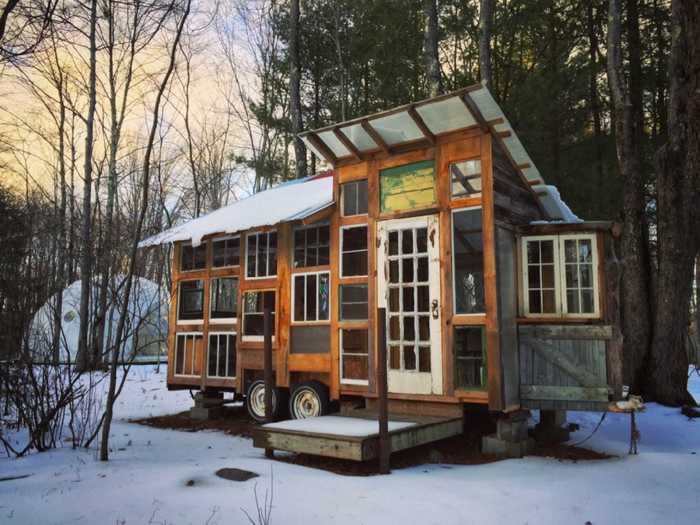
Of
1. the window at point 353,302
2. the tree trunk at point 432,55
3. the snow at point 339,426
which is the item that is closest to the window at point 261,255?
the window at point 353,302

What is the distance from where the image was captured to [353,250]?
8.47 meters

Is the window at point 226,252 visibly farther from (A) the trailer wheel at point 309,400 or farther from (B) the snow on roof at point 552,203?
(B) the snow on roof at point 552,203

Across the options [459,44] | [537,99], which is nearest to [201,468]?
[537,99]

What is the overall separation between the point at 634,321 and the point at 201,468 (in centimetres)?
812

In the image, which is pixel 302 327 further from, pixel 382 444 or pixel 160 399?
pixel 160 399

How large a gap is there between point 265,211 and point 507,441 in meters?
5.25

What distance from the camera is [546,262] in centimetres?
768

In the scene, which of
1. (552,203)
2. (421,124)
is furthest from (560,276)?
(421,124)

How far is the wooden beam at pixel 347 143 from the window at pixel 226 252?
2800 millimetres

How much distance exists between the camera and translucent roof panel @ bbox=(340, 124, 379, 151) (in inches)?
313

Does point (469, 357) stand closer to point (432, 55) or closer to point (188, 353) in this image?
point (188, 353)

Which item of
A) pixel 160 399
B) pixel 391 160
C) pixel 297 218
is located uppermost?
pixel 391 160

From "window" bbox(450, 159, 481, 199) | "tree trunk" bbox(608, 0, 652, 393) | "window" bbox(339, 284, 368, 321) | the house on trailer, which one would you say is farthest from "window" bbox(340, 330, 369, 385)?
"tree trunk" bbox(608, 0, 652, 393)

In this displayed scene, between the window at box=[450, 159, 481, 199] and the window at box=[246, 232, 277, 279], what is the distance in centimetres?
329
